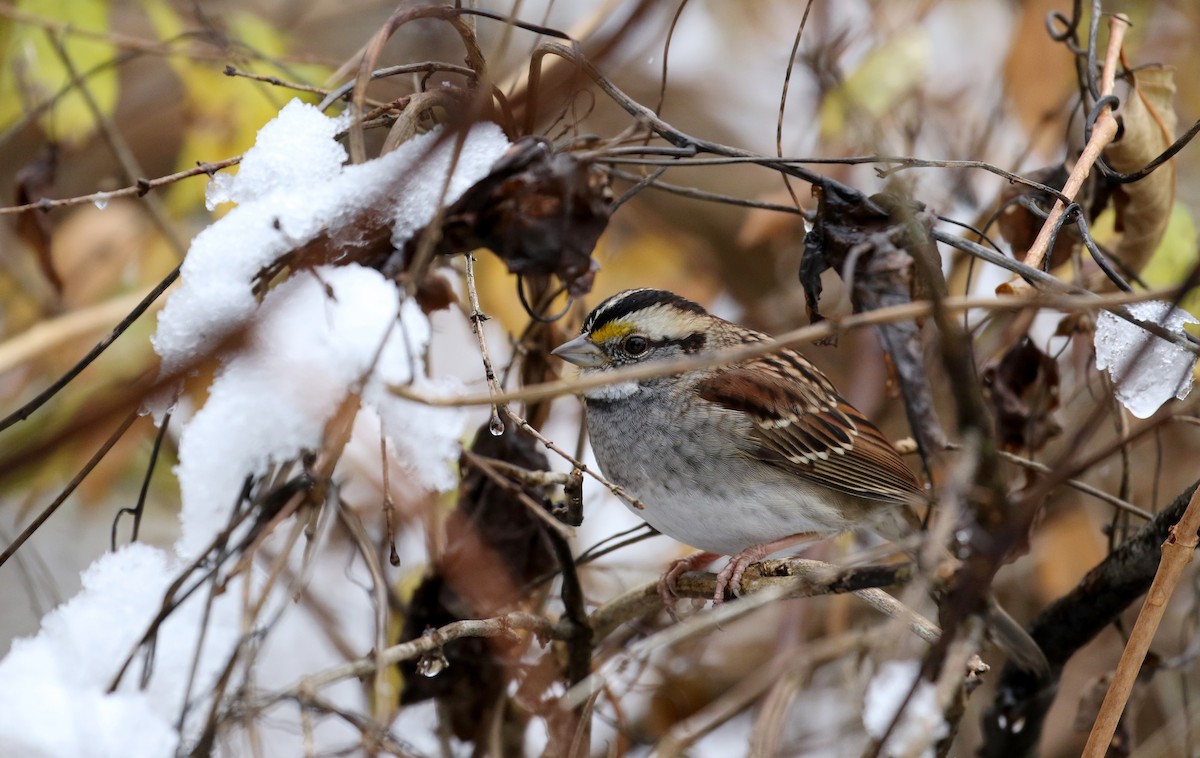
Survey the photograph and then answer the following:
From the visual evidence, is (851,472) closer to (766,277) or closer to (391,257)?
(391,257)

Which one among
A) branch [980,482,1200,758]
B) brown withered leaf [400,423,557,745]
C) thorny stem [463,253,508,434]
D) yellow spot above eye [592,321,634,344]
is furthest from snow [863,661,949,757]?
yellow spot above eye [592,321,634,344]

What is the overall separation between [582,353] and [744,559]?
1.89ft

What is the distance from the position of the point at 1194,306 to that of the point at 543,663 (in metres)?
1.54

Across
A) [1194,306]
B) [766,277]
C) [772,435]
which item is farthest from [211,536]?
[766,277]

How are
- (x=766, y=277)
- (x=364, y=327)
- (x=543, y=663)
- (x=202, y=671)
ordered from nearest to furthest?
(x=364, y=327) < (x=202, y=671) < (x=543, y=663) < (x=766, y=277)

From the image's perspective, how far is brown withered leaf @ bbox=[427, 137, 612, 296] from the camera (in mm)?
1625

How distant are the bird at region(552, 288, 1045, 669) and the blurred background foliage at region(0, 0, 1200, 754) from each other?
19.7 inches

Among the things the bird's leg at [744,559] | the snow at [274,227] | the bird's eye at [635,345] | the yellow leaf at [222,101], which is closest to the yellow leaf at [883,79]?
the bird's eye at [635,345]

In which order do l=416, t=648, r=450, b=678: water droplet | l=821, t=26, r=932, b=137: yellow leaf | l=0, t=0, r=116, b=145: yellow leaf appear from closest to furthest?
1. l=416, t=648, r=450, b=678: water droplet
2. l=0, t=0, r=116, b=145: yellow leaf
3. l=821, t=26, r=932, b=137: yellow leaf

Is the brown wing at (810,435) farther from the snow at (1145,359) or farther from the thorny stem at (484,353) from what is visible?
the thorny stem at (484,353)

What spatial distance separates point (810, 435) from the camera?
2617 mm

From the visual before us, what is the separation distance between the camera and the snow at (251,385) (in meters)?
1.57

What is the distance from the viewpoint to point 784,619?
3.25 metres

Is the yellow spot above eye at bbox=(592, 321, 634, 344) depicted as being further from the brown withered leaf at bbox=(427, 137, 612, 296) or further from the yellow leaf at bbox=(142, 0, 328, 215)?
the yellow leaf at bbox=(142, 0, 328, 215)
